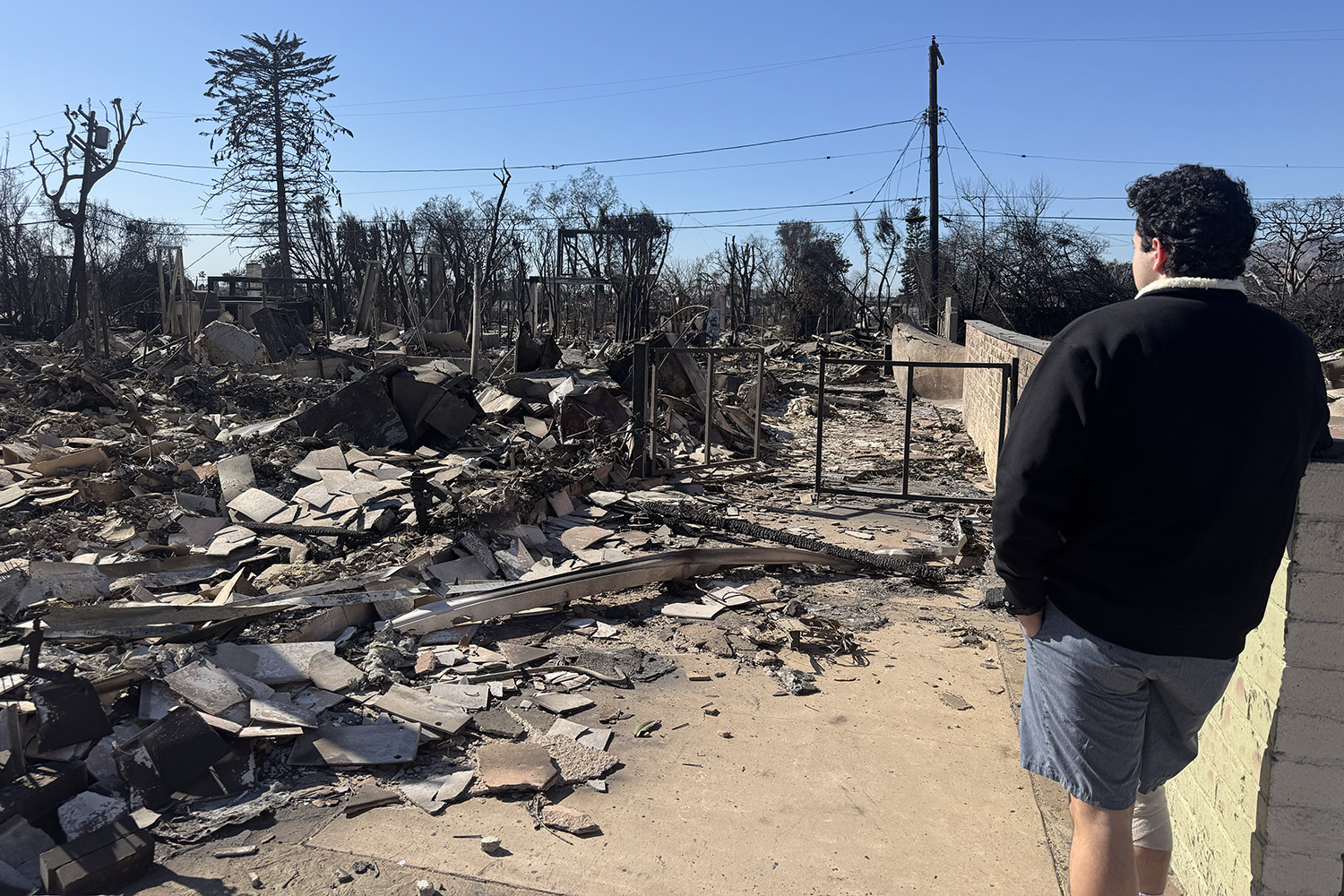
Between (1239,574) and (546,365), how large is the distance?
44.7 ft

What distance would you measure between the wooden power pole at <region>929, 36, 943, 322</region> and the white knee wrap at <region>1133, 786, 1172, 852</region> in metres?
26.4

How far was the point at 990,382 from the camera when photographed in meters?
10.5

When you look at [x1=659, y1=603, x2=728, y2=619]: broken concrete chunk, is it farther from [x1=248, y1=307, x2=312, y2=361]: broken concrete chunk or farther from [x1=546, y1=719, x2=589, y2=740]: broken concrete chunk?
[x1=248, y1=307, x2=312, y2=361]: broken concrete chunk

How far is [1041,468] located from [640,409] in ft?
22.9

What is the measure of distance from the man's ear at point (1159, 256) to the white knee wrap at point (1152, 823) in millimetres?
1255

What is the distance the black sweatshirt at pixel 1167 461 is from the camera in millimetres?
1781

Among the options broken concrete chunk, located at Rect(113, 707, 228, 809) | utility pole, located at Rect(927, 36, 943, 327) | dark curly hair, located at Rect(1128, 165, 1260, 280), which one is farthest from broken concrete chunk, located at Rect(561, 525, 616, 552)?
utility pole, located at Rect(927, 36, 943, 327)

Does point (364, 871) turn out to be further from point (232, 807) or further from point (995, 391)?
point (995, 391)

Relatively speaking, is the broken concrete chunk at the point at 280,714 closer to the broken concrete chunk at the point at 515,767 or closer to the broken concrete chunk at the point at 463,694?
the broken concrete chunk at the point at 463,694

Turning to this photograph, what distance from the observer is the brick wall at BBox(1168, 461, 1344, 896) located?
2.11 m

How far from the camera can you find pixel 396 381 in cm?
978

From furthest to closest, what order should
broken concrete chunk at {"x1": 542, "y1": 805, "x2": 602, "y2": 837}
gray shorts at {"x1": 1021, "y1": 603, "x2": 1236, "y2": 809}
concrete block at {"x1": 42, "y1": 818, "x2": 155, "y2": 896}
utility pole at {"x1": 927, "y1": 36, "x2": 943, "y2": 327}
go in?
utility pole at {"x1": 927, "y1": 36, "x2": 943, "y2": 327}, broken concrete chunk at {"x1": 542, "y1": 805, "x2": 602, "y2": 837}, concrete block at {"x1": 42, "y1": 818, "x2": 155, "y2": 896}, gray shorts at {"x1": 1021, "y1": 603, "x2": 1236, "y2": 809}

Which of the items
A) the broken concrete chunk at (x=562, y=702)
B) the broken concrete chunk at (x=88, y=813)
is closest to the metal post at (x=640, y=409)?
the broken concrete chunk at (x=562, y=702)

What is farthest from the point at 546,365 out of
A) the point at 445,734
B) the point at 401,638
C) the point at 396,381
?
the point at 445,734
